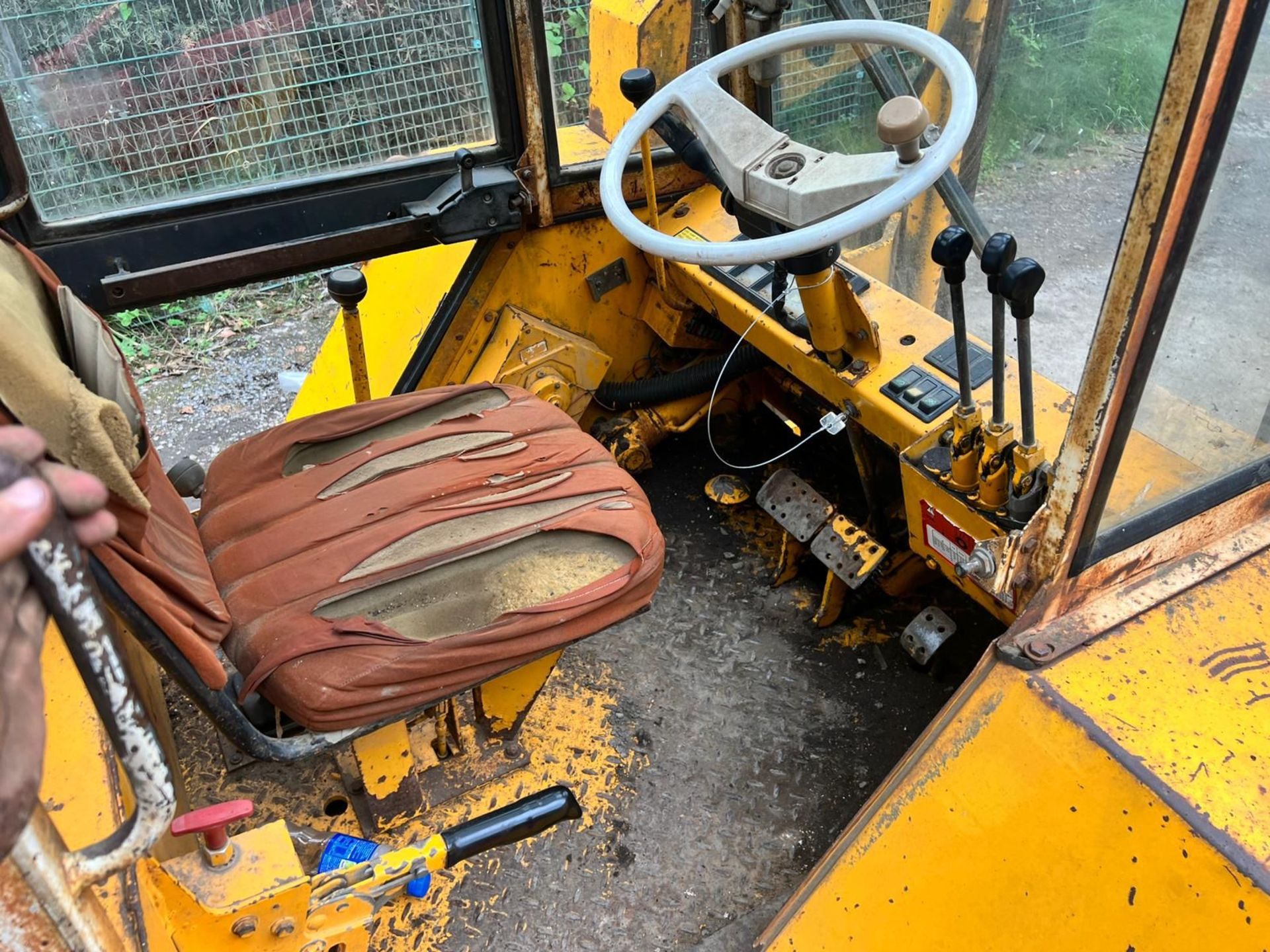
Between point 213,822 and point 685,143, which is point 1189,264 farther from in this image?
point 213,822

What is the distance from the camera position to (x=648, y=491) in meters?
2.52

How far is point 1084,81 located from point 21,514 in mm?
1344

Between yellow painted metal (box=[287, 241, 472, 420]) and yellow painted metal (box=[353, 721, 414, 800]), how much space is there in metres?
0.88

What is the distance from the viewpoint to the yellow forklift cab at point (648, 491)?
103 cm

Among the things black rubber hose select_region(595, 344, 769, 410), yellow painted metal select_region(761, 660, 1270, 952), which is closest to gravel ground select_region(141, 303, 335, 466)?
black rubber hose select_region(595, 344, 769, 410)

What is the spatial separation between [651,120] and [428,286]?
86cm

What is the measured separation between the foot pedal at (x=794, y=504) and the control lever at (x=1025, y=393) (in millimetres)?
698

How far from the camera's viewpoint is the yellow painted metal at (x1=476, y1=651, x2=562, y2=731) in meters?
1.74

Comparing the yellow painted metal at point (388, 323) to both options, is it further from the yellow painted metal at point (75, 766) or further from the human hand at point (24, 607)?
the human hand at point (24, 607)

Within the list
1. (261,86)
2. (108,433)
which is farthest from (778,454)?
(108,433)

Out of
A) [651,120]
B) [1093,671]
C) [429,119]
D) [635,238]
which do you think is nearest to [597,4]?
[429,119]

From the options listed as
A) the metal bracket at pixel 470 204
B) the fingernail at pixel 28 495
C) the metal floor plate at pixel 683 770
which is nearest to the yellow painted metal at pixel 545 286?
the metal bracket at pixel 470 204

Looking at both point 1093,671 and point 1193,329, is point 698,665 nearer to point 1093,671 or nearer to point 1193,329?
point 1093,671

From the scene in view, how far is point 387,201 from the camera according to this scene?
6.28 feet
